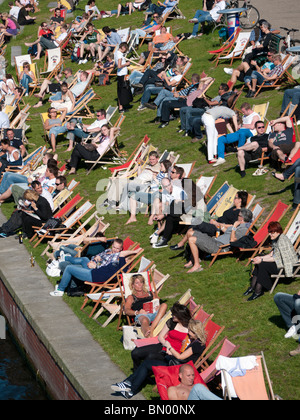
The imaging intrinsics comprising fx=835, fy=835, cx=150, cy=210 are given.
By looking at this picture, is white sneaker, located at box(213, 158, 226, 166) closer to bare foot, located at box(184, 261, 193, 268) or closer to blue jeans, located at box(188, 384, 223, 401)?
bare foot, located at box(184, 261, 193, 268)

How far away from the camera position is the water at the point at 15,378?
11.7m

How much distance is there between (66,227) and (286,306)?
5749mm

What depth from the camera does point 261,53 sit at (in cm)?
1872

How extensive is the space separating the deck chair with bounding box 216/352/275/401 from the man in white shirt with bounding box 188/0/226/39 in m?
15.7

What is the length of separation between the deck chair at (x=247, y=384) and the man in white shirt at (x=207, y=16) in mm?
15740

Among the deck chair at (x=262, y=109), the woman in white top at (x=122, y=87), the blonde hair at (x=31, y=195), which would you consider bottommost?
the woman in white top at (x=122, y=87)

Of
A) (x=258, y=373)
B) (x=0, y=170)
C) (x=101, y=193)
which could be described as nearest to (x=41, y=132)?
(x=0, y=170)

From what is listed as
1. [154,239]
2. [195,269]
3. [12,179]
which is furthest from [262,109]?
[12,179]

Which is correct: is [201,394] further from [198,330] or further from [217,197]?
[217,197]

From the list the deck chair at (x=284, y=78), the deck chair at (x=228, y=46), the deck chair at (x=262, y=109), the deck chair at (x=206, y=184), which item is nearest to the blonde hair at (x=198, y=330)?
the deck chair at (x=206, y=184)

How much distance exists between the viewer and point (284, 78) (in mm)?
A: 18484

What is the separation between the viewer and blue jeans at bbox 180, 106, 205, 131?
1728 cm

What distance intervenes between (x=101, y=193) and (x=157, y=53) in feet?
22.5

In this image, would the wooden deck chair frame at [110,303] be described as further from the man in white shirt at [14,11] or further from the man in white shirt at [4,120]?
the man in white shirt at [14,11]
